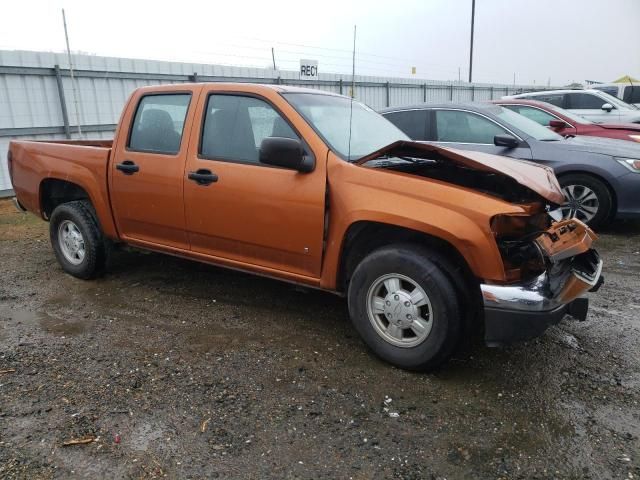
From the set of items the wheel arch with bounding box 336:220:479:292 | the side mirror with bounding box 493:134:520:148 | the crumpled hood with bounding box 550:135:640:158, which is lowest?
the wheel arch with bounding box 336:220:479:292

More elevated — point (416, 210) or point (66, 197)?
point (416, 210)

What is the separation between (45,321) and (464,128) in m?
5.40

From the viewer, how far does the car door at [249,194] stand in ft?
11.5

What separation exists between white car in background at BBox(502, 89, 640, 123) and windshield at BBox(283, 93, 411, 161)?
9.17 m

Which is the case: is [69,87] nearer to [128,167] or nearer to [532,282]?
[128,167]

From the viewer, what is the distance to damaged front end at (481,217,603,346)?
2881 millimetres

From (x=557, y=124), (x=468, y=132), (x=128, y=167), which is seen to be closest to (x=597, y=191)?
(x=468, y=132)

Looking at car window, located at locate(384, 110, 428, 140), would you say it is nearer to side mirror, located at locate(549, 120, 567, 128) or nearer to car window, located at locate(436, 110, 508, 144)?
car window, located at locate(436, 110, 508, 144)

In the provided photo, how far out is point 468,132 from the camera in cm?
689

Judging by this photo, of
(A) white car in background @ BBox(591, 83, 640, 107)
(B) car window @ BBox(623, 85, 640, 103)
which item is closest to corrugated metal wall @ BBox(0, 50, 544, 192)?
(A) white car in background @ BBox(591, 83, 640, 107)

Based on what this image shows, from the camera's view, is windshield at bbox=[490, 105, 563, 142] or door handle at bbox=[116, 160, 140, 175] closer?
door handle at bbox=[116, 160, 140, 175]

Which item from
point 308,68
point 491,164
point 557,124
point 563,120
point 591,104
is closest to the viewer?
point 491,164

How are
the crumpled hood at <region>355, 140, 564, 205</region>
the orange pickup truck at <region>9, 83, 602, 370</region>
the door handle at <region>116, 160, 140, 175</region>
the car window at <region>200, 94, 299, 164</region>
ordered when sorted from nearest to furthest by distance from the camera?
the orange pickup truck at <region>9, 83, 602, 370</region>, the crumpled hood at <region>355, 140, 564, 205</region>, the car window at <region>200, 94, 299, 164</region>, the door handle at <region>116, 160, 140, 175</region>

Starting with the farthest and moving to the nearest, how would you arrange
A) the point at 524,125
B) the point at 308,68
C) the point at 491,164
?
the point at 308,68
the point at 524,125
the point at 491,164
